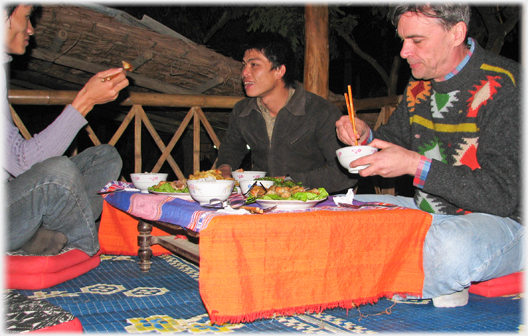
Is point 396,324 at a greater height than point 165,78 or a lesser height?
lesser

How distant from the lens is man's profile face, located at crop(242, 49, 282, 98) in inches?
113

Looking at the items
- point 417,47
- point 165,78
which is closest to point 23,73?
point 165,78

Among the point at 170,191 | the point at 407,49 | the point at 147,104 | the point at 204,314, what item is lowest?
the point at 204,314

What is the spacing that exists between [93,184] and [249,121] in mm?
1203

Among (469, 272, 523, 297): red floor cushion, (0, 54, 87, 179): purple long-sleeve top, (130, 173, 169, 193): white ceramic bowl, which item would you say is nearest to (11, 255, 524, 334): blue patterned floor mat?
(469, 272, 523, 297): red floor cushion

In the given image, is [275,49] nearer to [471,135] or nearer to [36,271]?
[471,135]

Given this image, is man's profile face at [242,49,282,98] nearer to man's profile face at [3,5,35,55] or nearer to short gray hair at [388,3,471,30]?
short gray hair at [388,3,471,30]

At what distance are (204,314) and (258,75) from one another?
180 cm

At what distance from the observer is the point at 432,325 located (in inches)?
58.5

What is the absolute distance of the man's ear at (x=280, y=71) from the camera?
116 inches

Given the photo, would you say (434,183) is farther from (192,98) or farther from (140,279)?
(192,98)

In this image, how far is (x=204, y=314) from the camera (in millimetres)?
1637

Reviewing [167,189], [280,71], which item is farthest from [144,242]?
[280,71]

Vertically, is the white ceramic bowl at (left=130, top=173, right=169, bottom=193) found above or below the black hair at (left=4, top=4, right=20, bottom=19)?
below
